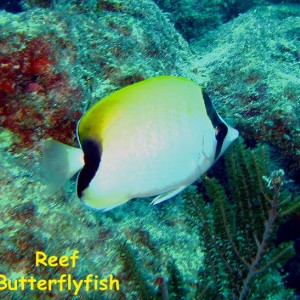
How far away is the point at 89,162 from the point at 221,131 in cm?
62

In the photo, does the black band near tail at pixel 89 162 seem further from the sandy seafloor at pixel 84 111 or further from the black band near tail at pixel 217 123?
the sandy seafloor at pixel 84 111

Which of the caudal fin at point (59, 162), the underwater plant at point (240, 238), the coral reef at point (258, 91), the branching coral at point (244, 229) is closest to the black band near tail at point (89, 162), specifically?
the caudal fin at point (59, 162)

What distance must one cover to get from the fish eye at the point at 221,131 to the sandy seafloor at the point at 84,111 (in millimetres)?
669

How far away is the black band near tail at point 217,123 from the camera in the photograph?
1.42m

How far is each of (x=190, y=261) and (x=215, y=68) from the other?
6.72 ft

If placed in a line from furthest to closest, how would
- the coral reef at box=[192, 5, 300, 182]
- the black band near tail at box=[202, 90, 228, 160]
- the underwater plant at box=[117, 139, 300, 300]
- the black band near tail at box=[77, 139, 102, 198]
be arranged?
the coral reef at box=[192, 5, 300, 182] → the underwater plant at box=[117, 139, 300, 300] → the black band near tail at box=[202, 90, 228, 160] → the black band near tail at box=[77, 139, 102, 198]

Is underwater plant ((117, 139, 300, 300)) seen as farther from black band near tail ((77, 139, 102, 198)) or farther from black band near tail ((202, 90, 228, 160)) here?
black band near tail ((77, 139, 102, 198))

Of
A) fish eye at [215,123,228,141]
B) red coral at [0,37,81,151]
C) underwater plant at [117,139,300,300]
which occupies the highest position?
fish eye at [215,123,228,141]

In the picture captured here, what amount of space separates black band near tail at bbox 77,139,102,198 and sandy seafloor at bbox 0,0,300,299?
30.6 inches

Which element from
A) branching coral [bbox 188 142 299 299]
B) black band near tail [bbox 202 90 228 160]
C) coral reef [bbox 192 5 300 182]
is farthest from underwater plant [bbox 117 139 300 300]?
coral reef [bbox 192 5 300 182]

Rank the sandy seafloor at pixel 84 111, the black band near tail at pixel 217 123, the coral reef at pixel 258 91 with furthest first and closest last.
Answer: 1. the coral reef at pixel 258 91
2. the sandy seafloor at pixel 84 111
3. the black band near tail at pixel 217 123

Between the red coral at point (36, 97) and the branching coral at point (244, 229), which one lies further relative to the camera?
the red coral at point (36, 97)

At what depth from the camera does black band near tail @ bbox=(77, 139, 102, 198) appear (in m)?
1.28

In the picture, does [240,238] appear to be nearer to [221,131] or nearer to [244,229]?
[244,229]
